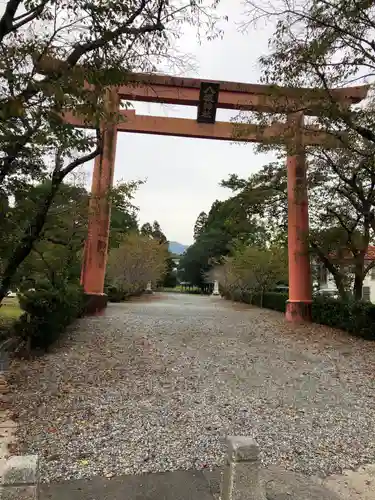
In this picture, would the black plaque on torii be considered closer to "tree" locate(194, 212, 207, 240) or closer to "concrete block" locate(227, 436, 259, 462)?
"concrete block" locate(227, 436, 259, 462)

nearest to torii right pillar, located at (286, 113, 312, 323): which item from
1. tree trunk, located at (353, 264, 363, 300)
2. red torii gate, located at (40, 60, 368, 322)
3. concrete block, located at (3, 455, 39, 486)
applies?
red torii gate, located at (40, 60, 368, 322)

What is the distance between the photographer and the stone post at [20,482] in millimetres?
1943

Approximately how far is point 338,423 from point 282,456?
3.83 ft

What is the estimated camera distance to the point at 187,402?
4.86m

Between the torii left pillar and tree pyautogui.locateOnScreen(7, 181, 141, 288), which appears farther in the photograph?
the torii left pillar

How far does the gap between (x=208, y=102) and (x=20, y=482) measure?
36.8ft

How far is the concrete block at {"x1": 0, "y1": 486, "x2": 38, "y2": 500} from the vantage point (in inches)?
76.3

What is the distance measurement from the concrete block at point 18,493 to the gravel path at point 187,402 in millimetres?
1267

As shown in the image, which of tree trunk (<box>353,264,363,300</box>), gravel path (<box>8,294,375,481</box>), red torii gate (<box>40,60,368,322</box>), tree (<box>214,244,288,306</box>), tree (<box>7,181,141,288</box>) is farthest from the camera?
tree (<box>214,244,288,306</box>)

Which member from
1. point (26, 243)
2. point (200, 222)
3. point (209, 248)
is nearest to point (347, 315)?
point (26, 243)

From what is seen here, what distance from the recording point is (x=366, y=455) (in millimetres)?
3693

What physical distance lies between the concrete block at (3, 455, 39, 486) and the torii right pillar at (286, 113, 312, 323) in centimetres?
1048

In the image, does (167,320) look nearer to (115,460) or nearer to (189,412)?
(189,412)

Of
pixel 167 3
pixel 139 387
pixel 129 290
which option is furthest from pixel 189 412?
pixel 129 290
